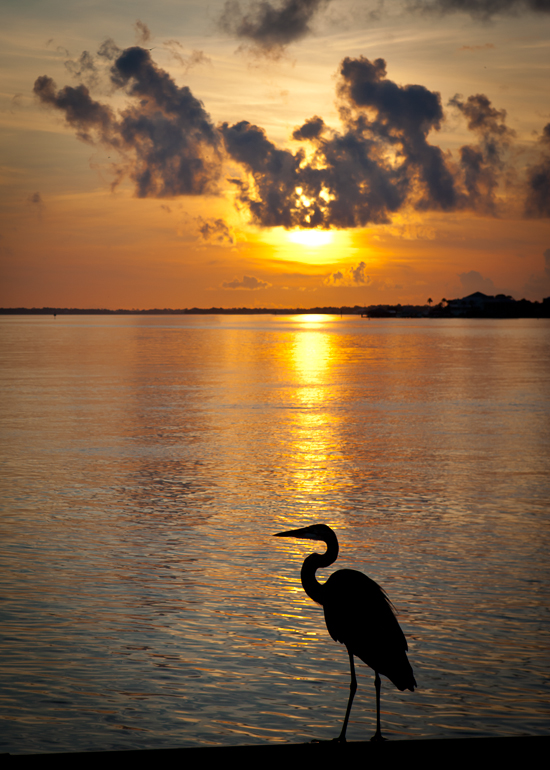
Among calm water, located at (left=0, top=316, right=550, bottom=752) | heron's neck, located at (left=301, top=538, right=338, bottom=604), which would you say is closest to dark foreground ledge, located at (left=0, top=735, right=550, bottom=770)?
heron's neck, located at (left=301, top=538, right=338, bottom=604)

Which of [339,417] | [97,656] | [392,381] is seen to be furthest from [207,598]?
[392,381]

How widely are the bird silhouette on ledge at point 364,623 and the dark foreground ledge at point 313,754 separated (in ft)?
3.08

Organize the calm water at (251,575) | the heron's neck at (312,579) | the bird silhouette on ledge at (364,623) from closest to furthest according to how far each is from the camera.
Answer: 1. the bird silhouette on ledge at (364,623)
2. the heron's neck at (312,579)
3. the calm water at (251,575)

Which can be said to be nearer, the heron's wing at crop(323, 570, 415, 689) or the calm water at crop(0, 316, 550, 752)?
the heron's wing at crop(323, 570, 415, 689)

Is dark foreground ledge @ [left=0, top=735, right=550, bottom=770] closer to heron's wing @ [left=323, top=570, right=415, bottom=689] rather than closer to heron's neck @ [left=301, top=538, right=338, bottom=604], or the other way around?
heron's wing @ [left=323, top=570, right=415, bottom=689]

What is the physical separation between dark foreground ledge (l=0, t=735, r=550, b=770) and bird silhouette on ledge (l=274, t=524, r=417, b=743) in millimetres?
938

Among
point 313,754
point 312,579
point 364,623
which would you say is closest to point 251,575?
point 312,579

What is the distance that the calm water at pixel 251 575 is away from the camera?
8.63 meters

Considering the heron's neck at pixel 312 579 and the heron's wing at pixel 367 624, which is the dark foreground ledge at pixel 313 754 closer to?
the heron's wing at pixel 367 624

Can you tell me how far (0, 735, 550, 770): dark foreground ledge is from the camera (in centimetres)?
589

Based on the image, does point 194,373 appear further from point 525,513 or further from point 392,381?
point 525,513

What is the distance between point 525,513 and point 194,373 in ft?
151

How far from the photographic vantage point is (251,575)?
13.2 metres

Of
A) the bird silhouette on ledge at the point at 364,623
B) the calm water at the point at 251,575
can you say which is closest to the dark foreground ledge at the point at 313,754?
the bird silhouette on ledge at the point at 364,623
